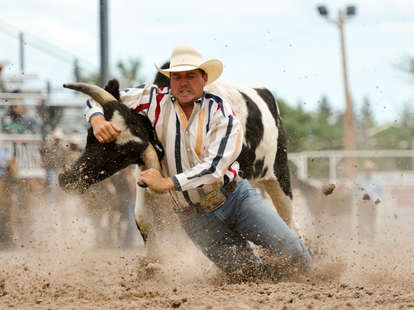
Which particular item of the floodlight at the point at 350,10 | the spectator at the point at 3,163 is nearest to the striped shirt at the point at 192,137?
the spectator at the point at 3,163

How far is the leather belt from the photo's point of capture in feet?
13.5

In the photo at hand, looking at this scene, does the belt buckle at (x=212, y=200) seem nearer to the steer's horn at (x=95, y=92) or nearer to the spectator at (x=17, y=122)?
the steer's horn at (x=95, y=92)

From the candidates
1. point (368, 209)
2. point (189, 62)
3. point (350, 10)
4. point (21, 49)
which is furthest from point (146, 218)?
point (350, 10)

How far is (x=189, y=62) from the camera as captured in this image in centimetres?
395

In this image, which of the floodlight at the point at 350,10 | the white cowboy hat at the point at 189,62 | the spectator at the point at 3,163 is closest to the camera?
the white cowboy hat at the point at 189,62

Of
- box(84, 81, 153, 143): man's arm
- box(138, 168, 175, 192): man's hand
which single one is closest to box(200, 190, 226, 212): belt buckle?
box(138, 168, 175, 192): man's hand

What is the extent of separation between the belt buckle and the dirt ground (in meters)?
0.50

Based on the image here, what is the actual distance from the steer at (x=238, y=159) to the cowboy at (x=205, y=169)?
0.09m

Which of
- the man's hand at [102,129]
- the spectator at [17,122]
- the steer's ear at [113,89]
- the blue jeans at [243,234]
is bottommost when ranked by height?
the blue jeans at [243,234]

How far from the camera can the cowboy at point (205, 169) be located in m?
3.90

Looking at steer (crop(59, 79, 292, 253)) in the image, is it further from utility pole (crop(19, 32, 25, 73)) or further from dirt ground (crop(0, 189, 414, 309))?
utility pole (crop(19, 32, 25, 73))

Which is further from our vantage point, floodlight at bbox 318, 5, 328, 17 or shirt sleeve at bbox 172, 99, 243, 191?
floodlight at bbox 318, 5, 328, 17

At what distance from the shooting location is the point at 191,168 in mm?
4043

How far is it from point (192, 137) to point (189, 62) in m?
0.44
